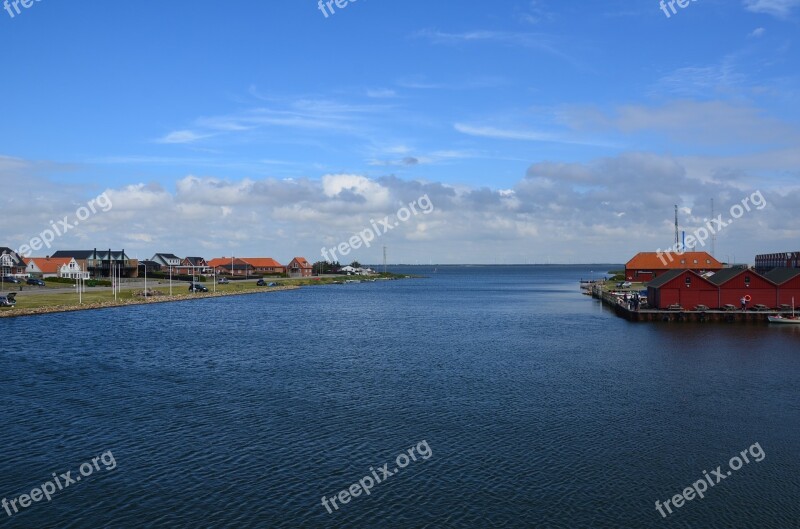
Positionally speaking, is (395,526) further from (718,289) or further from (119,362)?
(718,289)

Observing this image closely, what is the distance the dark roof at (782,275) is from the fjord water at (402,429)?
2005 centimetres

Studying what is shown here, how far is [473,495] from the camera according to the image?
905 inches

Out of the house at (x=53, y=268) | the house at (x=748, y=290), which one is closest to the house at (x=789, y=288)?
the house at (x=748, y=290)

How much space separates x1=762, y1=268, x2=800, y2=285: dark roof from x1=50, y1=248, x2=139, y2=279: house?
148774 mm

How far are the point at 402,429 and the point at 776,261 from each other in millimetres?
132274

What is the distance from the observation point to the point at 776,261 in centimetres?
13612

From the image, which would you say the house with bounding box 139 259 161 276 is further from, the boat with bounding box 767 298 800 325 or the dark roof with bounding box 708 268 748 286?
the boat with bounding box 767 298 800 325

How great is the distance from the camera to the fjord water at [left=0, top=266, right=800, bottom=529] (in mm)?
21906

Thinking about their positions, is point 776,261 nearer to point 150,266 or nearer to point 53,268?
point 150,266

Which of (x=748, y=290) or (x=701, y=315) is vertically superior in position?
(x=748, y=290)

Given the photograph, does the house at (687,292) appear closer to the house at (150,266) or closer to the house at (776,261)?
the house at (776,261)

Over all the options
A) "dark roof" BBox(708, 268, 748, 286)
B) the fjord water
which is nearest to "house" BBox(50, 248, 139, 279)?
the fjord water

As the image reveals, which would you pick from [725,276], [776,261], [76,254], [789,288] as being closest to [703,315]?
[725,276]

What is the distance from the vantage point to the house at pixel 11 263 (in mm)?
155750
